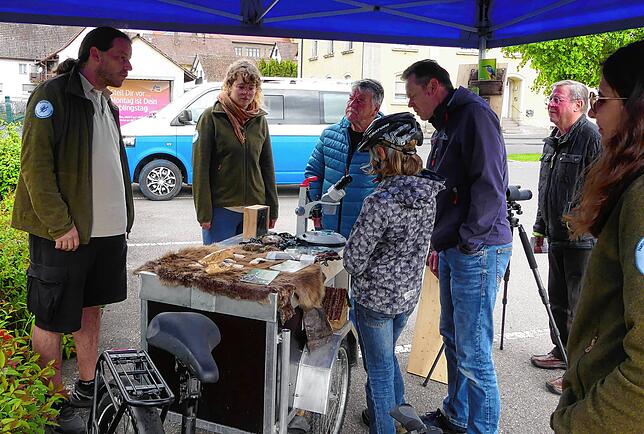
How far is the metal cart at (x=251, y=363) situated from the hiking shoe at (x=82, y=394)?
774mm

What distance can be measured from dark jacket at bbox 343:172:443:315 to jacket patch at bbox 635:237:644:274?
130cm

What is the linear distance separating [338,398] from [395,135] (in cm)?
149

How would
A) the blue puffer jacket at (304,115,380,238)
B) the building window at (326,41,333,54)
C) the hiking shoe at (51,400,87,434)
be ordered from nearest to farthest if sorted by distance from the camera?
1. the hiking shoe at (51,400,87,434)
2. the blue puffer jacket at (304,115,380,238)
3. the building window at (326,41,333,54)

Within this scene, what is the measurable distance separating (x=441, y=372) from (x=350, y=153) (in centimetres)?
159

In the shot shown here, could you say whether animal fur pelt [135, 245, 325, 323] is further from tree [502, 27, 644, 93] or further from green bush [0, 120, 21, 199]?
tree [502, 27, 644, 93]

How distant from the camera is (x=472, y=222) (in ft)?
9.12

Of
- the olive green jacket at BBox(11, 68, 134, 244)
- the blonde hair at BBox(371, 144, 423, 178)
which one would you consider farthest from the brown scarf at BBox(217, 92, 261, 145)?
the blonde hair at BBox(371, 144, 423, 178)

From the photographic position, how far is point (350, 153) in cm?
375

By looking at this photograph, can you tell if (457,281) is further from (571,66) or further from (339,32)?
(571,66)

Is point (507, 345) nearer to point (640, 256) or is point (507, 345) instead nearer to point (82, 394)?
point (82, 394)

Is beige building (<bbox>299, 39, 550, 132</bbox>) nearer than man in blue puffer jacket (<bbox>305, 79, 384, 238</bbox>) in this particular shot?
No

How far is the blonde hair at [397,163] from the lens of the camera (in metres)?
2.50

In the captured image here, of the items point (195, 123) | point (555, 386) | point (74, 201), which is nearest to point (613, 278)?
point (74, 201)

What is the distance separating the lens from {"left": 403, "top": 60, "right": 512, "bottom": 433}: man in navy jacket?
279 centimetres
